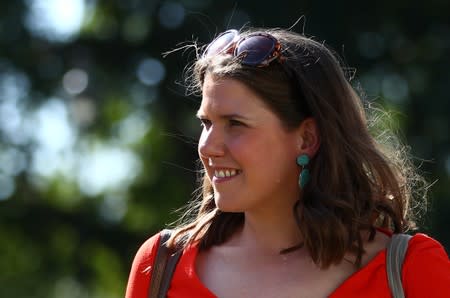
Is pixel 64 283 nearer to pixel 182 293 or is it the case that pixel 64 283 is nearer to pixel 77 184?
pixel 77 184

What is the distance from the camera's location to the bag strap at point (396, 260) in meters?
3.18

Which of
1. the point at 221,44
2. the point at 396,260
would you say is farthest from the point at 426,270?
the point at 221,44

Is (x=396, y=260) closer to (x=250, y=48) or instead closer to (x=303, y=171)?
(x=303, y=171)

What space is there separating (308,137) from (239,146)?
0.88ft

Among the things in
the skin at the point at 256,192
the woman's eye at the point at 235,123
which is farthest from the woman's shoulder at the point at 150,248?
the woman's eye at the point at 235,123

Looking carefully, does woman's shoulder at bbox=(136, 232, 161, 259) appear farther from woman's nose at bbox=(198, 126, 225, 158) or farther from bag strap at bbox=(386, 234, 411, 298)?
bag strap at bbox=(386, 234, 411, 298)

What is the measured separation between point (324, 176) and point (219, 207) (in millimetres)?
338

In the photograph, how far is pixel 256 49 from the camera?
132 inches

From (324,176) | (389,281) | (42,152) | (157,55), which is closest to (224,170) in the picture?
(324,176)

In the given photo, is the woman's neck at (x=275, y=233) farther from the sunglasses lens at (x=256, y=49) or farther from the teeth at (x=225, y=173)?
the sunglasses lens at (x=256, y=49)

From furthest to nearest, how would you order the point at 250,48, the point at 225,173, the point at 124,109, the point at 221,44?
the point at 124,109 → the point at 221,44 → the point at 250,48 → the point at 225,173

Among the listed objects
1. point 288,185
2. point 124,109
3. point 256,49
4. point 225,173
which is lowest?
point 124,109

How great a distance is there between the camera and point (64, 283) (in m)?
11.5

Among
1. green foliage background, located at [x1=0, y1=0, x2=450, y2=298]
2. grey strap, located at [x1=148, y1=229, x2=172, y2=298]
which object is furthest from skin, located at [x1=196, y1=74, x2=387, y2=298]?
green foliage background, located at [x1=0, y1=0, x2=450, y2=298]
